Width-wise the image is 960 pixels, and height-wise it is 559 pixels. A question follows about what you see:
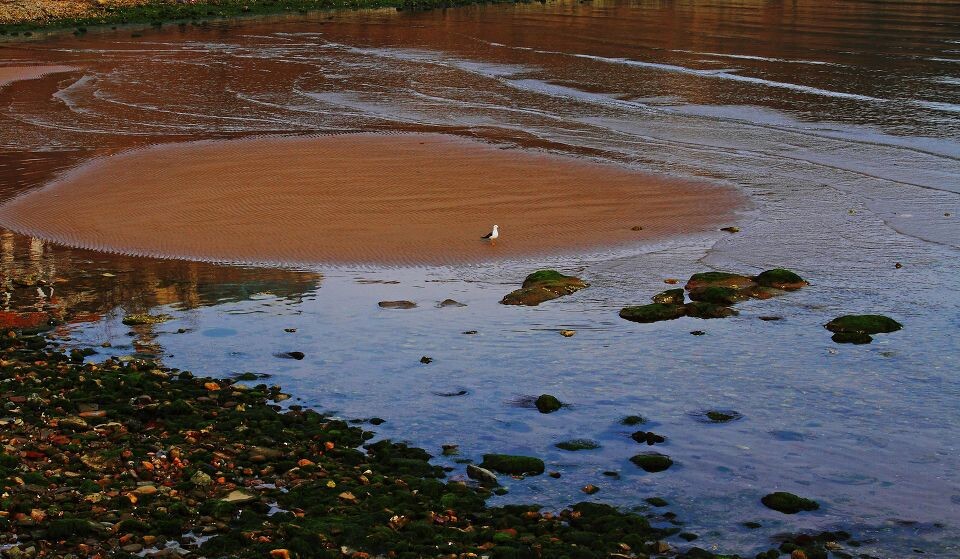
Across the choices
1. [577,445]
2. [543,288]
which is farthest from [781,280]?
[577,445]

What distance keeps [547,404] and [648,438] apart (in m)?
1.42

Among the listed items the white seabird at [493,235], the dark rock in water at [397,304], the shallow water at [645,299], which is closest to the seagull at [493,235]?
the white seabird at [493,235]

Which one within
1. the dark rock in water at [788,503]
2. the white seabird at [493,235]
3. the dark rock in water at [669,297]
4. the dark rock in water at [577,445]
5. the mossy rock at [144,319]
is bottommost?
the dark rock in water at [788,503]

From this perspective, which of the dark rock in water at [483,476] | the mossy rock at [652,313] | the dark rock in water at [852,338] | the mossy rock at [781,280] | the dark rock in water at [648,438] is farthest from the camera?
the mossy rock at [781,280]

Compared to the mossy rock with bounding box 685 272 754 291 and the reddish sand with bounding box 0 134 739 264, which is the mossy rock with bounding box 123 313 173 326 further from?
the mossy rock with bounding box 685 272 754 291

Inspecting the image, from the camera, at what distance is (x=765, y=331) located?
16688mm

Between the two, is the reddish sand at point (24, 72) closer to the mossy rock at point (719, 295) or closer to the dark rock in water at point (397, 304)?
the dark rock in water at point (397, 304)

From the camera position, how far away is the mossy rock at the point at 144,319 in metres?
17.1

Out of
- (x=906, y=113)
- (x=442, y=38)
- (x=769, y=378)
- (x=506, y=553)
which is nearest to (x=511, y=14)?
(x=442, y=38)

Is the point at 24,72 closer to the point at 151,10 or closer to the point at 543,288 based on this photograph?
the point at 151,10

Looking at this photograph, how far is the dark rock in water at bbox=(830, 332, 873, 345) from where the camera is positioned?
1619 cm

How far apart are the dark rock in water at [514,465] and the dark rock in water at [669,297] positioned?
6308 millimetres

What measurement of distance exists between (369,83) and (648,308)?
98.4ft

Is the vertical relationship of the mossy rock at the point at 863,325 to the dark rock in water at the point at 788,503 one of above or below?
above
